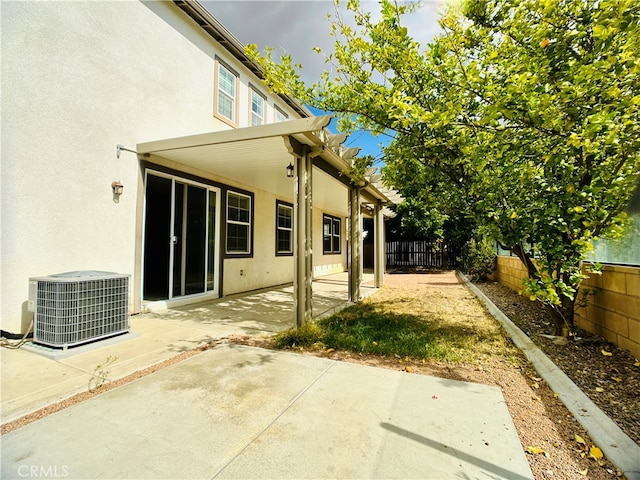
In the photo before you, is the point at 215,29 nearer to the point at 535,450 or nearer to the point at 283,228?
the point at 283,228

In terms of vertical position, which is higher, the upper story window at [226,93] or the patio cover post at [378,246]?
the upper story window at [226,93]

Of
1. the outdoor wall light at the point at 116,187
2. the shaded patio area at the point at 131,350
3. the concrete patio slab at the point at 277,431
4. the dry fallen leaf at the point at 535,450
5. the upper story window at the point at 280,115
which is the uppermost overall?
the upper story window at the point at 280,115

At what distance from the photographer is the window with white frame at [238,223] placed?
7645 millimetres

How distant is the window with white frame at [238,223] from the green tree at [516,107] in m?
3.87

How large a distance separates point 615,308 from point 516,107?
2.66m

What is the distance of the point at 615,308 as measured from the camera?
141 inches

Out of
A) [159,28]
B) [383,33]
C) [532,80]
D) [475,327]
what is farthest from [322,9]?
[475,327]

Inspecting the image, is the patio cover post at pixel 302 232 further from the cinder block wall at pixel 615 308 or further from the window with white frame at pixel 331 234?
the window with white frame at pixel 331 234

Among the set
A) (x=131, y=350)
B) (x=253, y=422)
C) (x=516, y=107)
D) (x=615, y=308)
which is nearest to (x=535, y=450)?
(x=253, y=422)

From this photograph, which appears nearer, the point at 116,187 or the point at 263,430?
the point at 263,430

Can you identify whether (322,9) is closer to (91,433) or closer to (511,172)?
(511,172)

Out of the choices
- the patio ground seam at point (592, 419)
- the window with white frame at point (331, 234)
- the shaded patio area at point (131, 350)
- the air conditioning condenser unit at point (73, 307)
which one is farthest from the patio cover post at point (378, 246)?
the air conditioning condenser unit at point (73, 307)

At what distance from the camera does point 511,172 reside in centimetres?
391

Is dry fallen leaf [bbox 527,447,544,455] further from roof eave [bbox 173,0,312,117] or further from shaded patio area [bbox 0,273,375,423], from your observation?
roof eave [bbox 173,0,312,117]
